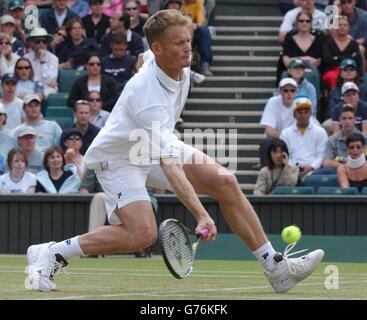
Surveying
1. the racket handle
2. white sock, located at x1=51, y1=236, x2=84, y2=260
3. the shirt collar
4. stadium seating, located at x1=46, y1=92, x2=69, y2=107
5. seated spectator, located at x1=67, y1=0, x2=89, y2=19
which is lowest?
stadium seating, located at x1=46, y1=92, x2=69, y2=107

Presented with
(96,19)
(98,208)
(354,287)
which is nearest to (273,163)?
(98,208)

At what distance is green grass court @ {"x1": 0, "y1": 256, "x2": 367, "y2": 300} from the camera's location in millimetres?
8680

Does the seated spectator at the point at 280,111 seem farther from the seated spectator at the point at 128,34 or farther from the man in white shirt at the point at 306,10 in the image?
the seated spectator at the point at 128,34

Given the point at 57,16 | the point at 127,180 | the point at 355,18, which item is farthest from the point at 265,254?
the point at 57,16

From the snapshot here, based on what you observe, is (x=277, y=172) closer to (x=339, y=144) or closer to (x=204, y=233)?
(x=339, y=144)

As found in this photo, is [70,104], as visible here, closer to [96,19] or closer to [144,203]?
[96,19]

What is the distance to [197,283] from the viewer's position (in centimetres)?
1024

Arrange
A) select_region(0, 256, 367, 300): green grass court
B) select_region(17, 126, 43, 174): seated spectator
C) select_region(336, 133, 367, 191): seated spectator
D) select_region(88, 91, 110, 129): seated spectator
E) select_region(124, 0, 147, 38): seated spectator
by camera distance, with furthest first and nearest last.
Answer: select_region(124, 0, 147, 38): seated spectator < select_region(88, 91, 110, 129): seated spectator < select_region(17, 126, 43, 174): seated spectator < select_region(336, 133, 367, 191): seated spectator < select_region(0, 256, 367, 300): green grass court

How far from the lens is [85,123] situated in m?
17.6

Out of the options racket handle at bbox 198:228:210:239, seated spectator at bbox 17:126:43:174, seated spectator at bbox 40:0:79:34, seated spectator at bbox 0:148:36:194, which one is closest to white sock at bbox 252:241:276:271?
racket handle at bbox 198:228:210:239

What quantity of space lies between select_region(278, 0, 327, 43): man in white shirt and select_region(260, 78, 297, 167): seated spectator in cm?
181

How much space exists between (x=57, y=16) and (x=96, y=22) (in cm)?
85

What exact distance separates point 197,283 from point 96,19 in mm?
10831

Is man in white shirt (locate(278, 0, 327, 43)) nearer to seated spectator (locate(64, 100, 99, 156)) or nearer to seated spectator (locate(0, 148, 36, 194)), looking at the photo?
seated spectator (locate(64, 100, 99, 156))
